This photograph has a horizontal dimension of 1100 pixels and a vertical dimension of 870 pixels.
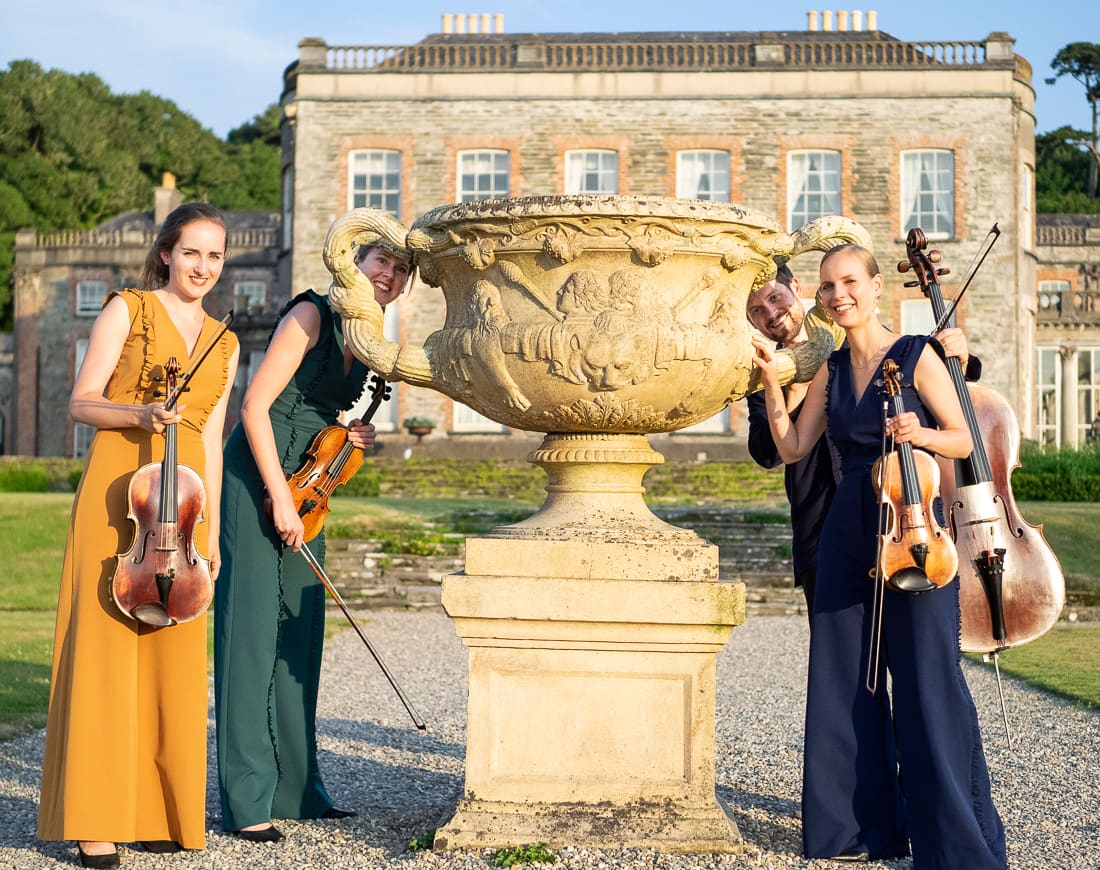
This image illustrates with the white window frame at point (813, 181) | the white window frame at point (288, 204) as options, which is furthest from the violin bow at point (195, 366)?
the white window frame at point (288, 204)

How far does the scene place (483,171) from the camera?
2658cm

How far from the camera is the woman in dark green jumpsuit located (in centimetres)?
412

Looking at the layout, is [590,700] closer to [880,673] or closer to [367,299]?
[880,673]

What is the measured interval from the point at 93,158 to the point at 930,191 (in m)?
32.6

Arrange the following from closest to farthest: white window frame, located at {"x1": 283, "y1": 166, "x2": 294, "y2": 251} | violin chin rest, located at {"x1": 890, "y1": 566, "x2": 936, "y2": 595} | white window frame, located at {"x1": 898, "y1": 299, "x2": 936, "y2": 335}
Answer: violin chin rest, located at {"x1": 890, "y1": 566, "x2": 936, "y2": 595}
white window frame, located at {"x1": 898, "y1": 299, "x2": 936, "y2": 335}
white window frame, located at {"x1": 283, "y1": 166, "x2": 294, "y2": 251}

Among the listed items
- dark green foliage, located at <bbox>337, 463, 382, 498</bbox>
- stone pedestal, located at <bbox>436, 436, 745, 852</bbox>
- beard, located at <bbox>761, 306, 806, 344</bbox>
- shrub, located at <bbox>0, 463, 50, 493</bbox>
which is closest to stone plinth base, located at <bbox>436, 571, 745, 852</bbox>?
Answer: stone pedestal, located at <bbox>436, 436, 745, 852</bbox>

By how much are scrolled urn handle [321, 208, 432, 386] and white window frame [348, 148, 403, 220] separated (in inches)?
904

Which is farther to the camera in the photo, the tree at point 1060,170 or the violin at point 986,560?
the tree at point 1060,170

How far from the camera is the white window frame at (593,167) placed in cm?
2644

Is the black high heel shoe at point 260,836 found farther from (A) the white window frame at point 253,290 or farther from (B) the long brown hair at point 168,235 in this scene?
(A) the white window frame at point 253,290

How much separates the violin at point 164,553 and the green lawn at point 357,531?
107 inches

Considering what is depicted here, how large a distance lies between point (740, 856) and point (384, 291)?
216 cm

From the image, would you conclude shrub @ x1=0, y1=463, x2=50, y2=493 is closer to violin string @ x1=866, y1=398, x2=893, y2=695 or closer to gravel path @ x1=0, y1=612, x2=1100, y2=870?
gravel path @ x1=0, y1=612, x2=1100, y2=870

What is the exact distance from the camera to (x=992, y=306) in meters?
26.2
